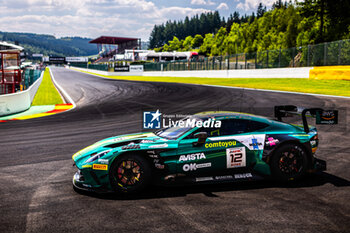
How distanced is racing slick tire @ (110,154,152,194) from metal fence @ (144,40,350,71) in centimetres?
2489

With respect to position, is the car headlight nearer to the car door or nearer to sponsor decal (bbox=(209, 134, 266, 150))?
the car door

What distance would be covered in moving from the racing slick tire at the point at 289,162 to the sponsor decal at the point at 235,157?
58cm

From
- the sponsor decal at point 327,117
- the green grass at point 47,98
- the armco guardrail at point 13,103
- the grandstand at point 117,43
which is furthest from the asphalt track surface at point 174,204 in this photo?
the grandstand at point 117,43

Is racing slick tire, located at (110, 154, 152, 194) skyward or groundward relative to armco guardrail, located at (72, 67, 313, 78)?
groundward

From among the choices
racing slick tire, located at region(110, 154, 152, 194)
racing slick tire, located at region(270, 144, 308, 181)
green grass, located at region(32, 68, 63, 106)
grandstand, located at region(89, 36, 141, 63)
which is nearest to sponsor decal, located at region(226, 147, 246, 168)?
Result: racing slick tire, located at region(270, 144, 308, 181)

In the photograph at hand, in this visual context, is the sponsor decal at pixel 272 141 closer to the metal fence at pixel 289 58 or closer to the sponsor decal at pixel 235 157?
the sponsor decal at pixel 235 157

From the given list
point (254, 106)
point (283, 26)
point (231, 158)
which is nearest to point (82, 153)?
point (231, 158)

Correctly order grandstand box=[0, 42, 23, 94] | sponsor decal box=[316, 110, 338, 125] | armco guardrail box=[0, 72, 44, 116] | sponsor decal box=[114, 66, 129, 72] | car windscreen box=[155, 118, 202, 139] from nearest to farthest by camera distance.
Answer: car windscreen box=[155, 118, 202, 139], sponsor decal box=[316, 110, 338, 125], armco guardrail box=[0, 72, 44, 116], grandstand box=[0, 42, 23, 94], sponsor decal box=[114, 66, 129, 72]

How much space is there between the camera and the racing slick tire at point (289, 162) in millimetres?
6059

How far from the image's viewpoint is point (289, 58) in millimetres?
33062

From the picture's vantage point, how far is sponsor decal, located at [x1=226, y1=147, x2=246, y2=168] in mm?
5859

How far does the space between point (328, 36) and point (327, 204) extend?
38.8m

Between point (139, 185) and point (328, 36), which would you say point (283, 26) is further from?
point (139, 185)

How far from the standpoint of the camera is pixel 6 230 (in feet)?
14.4
